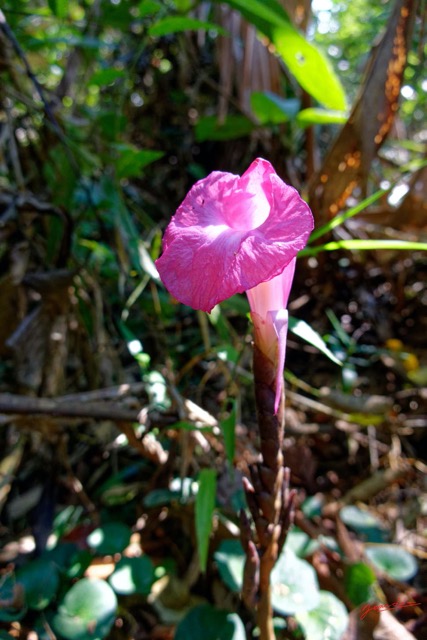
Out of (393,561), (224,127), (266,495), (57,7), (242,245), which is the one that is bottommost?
(393,561)

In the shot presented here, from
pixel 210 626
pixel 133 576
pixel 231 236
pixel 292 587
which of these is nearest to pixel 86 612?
pixel 133 576

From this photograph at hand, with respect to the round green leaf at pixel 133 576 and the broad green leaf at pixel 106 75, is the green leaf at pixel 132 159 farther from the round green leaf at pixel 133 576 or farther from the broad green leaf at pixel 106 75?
the round green leaf at pixel 133 576

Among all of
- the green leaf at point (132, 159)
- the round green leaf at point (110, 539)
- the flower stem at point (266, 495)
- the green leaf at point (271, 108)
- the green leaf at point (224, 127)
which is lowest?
the round green leaf at point (110, 539)

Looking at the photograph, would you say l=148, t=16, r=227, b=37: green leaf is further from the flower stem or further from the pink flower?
the flower stem

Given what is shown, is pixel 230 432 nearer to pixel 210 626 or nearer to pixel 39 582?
pixel 210 626

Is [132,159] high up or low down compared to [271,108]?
down

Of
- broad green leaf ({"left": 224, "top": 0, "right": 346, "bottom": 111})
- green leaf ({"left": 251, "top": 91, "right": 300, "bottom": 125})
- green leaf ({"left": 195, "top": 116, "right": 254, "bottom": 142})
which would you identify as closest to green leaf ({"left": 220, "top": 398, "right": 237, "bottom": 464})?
broad green leaf ({"left": 224, "top": 0, "right": 346, "bottom": 111})

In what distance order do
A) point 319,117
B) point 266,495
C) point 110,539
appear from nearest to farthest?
point 266,495
point 110,539
point 319,117

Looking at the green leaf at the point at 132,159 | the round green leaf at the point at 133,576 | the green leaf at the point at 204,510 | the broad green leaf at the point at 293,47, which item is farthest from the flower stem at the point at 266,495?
the broad green leaf at the point at 293,47
